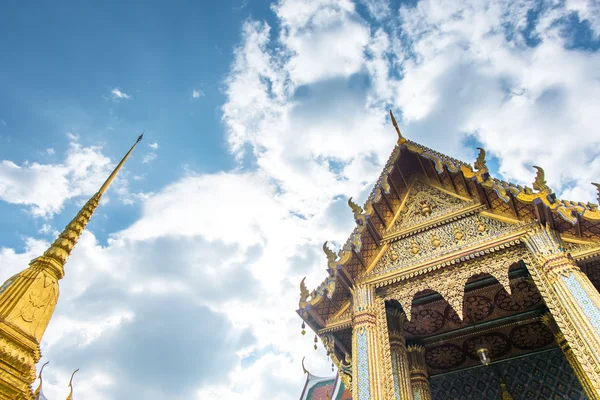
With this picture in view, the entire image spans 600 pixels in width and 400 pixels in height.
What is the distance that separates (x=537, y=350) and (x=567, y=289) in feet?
12.3

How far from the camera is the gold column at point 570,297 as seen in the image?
469 cm

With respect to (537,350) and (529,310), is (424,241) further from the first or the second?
(537,350)

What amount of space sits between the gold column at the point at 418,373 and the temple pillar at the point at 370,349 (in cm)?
184

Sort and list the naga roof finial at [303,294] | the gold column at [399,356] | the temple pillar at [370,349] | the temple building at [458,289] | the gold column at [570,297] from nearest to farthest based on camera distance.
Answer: the gold column at [570,297] < the temple pillar at [370,349] < the temple building at [458,289] < the gold column at [399,356] < the naga roof finial at [303,294]

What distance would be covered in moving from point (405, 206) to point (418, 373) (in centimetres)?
→ 324

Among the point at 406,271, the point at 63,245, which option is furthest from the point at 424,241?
the point at 63,245

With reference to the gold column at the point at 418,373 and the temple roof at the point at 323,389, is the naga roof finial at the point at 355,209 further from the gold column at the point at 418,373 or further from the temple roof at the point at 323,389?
the temple roof at the point at 323,389

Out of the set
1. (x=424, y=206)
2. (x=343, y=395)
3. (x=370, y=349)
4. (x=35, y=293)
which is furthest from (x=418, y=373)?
(x=35, y=293)

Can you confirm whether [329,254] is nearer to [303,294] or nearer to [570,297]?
[303,294]

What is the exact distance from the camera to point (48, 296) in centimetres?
440

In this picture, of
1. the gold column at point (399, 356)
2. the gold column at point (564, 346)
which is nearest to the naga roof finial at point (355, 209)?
the gold column at point (399, 356)

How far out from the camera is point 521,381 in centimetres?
808

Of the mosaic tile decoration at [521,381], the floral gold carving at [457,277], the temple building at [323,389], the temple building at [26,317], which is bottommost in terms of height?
the temple building at [26,317]

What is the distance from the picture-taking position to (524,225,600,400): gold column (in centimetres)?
469
